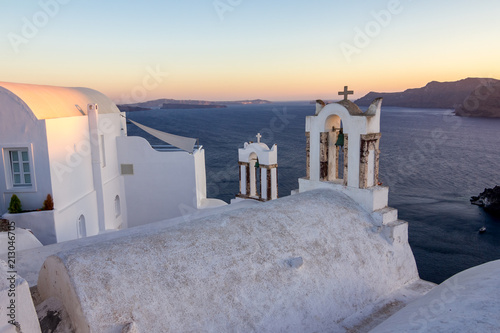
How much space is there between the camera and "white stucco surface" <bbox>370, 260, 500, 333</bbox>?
17.0 ft

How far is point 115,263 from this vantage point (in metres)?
5.93

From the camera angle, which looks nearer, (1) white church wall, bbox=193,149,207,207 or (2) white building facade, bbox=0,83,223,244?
(2) white building facade, bbox=0,83,223,244

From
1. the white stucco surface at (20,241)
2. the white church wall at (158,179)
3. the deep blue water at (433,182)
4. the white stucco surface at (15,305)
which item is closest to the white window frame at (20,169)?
the white stucco surface at (20,241)

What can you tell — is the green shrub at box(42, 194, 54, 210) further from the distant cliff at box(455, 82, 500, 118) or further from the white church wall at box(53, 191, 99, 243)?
the distant cliff at box(455, 82, 500, 118)

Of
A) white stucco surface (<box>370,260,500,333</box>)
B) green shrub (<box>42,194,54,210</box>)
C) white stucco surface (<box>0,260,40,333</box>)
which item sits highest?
white stucco surface (<box>0,260,40,333</box>)

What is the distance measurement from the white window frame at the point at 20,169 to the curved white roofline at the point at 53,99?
47.2 inches

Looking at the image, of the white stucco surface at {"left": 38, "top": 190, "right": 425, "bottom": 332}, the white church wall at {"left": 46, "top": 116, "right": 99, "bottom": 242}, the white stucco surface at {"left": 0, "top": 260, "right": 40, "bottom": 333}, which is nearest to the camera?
→ the white stucco surface at {"left": 0, "top": 260, "right": 40, "bottom": 333}

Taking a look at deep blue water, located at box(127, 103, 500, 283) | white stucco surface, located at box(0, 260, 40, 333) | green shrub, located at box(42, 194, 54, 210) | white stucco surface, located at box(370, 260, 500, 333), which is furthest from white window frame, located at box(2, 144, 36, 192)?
deep blue water, located at box(127, 103, 500, 283)

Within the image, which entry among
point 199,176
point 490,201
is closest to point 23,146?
point 199,176

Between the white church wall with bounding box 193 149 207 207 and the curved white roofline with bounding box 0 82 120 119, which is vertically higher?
the curved white roofline with bounding box 0 82 120 119

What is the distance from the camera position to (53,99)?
1378 cm

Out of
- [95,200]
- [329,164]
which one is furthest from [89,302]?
[95,200]

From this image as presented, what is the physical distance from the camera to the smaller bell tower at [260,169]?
555 inches

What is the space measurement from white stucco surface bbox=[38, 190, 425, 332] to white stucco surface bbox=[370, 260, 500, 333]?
1649 millimetres
